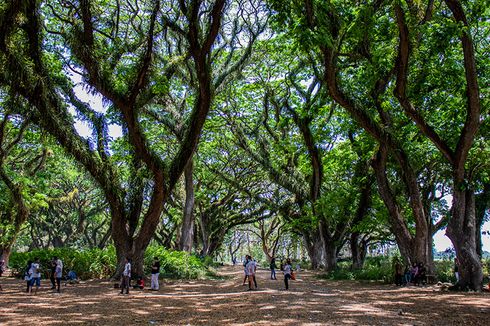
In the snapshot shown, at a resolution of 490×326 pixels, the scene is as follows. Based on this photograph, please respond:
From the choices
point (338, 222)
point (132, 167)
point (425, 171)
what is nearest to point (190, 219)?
point (132, 167)

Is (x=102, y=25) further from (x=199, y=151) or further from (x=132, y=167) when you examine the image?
(x=199, y=151)

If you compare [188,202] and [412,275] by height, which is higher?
[188,202]

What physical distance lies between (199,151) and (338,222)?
32.5 feet

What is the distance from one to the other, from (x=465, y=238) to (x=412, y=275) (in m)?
3.44

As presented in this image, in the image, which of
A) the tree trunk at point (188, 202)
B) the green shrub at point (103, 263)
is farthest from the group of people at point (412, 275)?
the tree trunk at point (188, 202)

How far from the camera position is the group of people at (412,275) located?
16188mm

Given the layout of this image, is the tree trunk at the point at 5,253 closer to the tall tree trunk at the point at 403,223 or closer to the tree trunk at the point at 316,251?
the tree trunk at the point at 316,251

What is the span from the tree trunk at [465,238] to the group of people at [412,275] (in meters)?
2.74

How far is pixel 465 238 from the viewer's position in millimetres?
13547

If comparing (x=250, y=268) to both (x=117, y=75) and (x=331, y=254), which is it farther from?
(x=331, y=254)

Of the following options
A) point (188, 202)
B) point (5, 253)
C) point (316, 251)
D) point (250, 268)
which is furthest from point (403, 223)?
point (5, 253)

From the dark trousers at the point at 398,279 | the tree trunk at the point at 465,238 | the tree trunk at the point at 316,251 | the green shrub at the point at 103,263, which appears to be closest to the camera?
the tree trunk at the point at 465,238

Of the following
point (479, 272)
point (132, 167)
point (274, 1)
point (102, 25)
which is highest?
point (102, 25)

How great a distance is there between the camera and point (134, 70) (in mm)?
14695
